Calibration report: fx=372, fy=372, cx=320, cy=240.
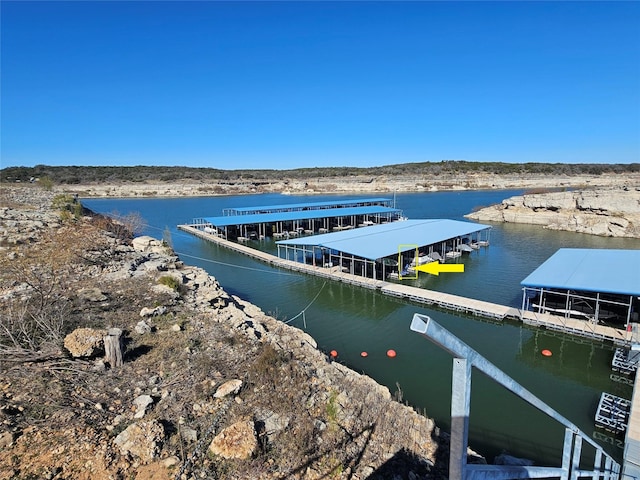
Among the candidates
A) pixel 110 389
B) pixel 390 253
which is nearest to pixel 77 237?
pixel 110 389

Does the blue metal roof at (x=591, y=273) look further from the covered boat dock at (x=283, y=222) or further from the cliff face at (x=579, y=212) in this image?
the covered boat dock at (x=283, y=222)

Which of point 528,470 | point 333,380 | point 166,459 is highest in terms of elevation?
point 528,470

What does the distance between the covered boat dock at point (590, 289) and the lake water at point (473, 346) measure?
185cm

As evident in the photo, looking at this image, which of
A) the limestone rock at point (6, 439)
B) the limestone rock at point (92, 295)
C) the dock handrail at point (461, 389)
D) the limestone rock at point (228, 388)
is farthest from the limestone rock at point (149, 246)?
the dock handrail at point (461, 389)

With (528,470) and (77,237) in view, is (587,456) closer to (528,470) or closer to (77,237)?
(528,470)

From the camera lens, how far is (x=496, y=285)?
80.0 ft

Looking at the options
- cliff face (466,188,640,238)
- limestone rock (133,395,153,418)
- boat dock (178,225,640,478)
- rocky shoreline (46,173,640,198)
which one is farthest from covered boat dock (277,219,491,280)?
rocky shoreline (46,173,640,198)

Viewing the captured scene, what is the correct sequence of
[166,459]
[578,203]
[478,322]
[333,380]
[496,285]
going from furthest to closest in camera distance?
[578,203] → [496,285] → [478,322] → [333,380] → [166,459]

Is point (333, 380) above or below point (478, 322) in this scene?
Result: above

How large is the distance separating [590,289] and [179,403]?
1751 cm

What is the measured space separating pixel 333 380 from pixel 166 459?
184 inches

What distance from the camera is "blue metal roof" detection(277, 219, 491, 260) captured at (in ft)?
86.6

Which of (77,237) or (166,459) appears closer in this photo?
(166,459)

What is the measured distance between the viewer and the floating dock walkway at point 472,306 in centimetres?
1644
